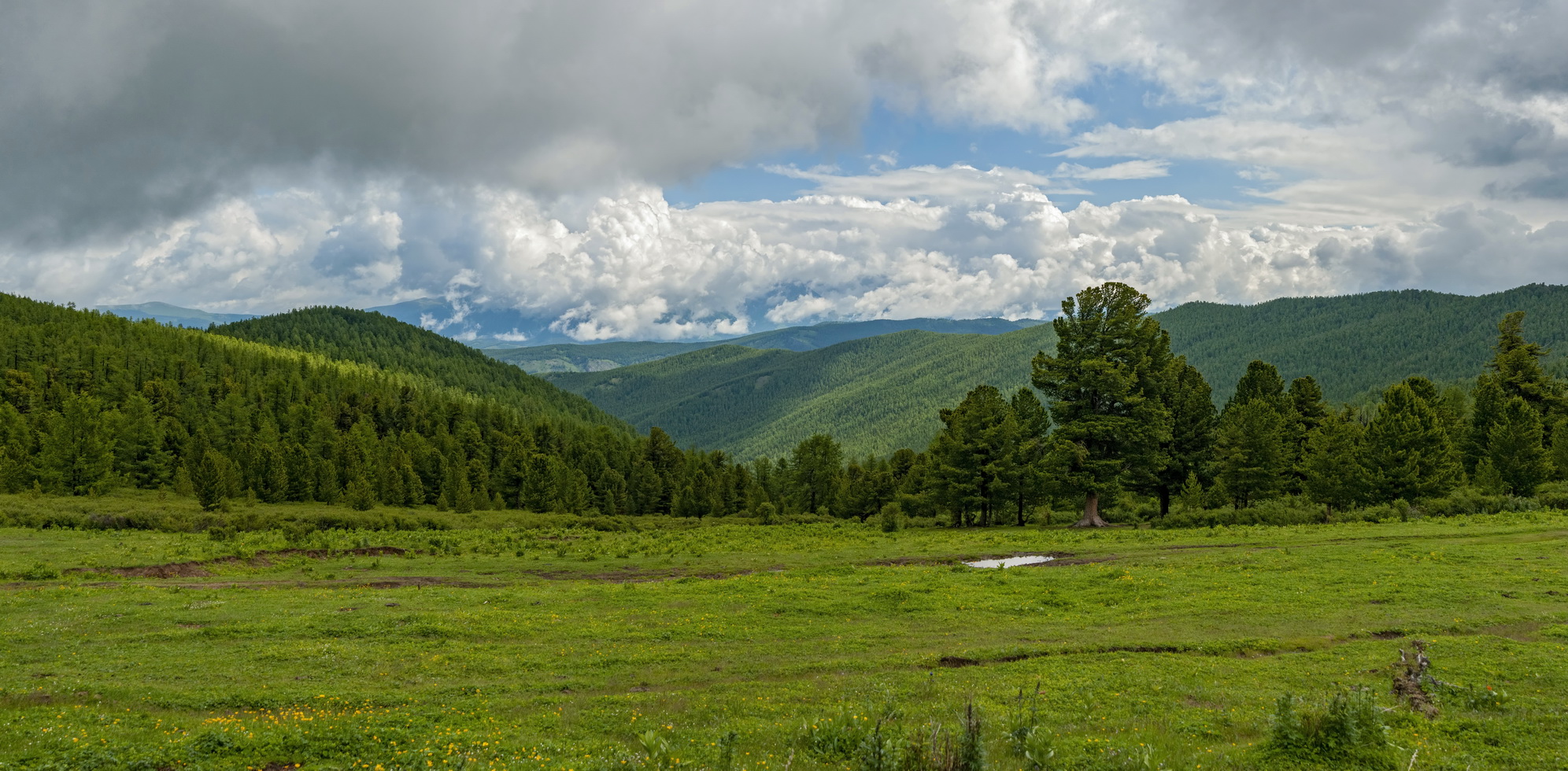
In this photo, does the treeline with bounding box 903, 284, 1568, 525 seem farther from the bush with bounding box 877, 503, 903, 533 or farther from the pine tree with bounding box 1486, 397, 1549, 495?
the bush with bounding box 877, 503, 903, 533

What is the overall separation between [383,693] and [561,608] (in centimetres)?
1084

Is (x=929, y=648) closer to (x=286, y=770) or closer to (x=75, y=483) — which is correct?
(x=286, y=770)

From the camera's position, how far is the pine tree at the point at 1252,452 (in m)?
58.2

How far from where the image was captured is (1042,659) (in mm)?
20594

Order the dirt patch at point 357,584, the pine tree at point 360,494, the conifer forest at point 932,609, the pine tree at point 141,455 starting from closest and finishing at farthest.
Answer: the conifer forest at point 932,609 → the dirt patch at point 357,584 → the pine tree at point 360,494 → the pine tree at point 141,455

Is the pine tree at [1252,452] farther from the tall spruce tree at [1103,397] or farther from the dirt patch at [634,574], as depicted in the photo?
the dirt patch at [634,574]

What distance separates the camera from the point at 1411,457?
53.9 meters

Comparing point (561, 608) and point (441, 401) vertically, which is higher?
point (441, 401)

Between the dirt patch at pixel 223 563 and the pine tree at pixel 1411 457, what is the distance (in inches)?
2640

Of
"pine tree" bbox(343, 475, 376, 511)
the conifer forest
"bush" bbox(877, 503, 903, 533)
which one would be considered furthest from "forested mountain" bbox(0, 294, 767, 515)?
"bush" bbox(877, 503, 903, 533)

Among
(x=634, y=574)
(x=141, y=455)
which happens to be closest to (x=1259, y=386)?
(x=634, y=574)

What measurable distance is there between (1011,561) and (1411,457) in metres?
35.5

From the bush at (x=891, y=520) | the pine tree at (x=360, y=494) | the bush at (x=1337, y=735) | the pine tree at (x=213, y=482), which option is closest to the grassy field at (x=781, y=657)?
the bush at (x=1337, y=735)

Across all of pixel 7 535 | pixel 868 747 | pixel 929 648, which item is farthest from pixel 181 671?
pixel 7 535
